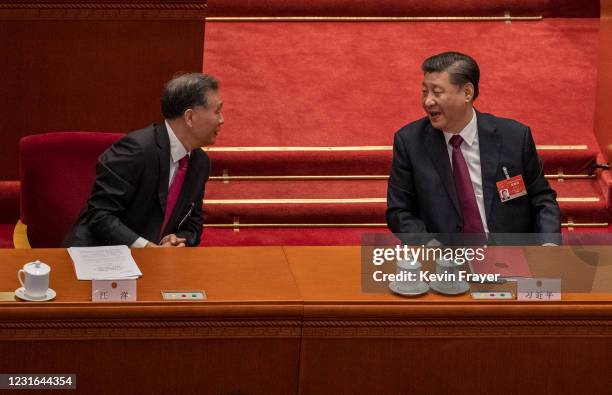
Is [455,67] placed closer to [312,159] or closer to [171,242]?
[171,242]

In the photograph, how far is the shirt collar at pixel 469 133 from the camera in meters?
4.32

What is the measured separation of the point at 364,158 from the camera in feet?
18.3

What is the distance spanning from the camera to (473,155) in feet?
14.3

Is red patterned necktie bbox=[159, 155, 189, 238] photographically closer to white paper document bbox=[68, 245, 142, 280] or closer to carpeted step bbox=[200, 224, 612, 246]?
white paper document bbox=[68, 245, 142, 280]

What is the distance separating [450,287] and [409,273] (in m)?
0.11

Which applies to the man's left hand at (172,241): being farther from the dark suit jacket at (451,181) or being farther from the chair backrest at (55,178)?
the dark suit jacket at (451,181)

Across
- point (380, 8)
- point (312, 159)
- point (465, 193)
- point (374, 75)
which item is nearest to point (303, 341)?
point (465, 193)

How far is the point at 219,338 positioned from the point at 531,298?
32.3 inches

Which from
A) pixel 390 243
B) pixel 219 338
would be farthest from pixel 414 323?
pixel 390 243

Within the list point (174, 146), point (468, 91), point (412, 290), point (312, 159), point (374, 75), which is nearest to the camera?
point (412, 290)

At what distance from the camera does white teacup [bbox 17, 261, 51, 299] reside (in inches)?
131

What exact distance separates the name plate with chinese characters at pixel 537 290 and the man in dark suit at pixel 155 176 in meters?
1.14

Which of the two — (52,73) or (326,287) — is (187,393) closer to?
(326,287)

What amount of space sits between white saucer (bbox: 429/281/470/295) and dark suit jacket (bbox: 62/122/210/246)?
1031mm
